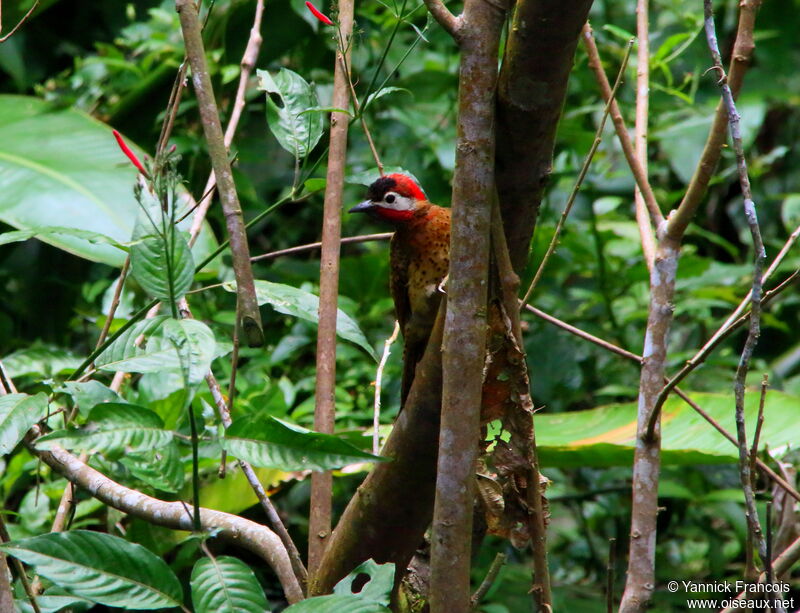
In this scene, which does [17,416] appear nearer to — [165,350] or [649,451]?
[165,350]

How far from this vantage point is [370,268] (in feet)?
9.97

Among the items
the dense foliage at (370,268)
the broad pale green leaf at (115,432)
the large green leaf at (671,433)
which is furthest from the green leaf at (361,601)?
the large green leaf at (671,433)

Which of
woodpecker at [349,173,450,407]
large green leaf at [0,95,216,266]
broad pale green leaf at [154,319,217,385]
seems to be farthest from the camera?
large green leaf at [0,95,216,266]

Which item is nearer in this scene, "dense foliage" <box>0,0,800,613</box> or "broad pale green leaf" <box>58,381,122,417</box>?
"broad pale green leaf" <box>58,381,122,417</box>

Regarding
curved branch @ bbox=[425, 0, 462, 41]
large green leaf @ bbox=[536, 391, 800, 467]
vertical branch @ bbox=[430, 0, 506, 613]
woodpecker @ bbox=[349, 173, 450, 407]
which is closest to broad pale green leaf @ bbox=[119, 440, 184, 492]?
vertical branch @ bbox=[430, 0, 506, 613]

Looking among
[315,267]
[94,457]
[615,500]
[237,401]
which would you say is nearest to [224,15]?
[315,267]

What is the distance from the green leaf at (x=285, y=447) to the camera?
1.00m

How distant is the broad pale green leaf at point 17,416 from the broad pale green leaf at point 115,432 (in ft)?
0.27

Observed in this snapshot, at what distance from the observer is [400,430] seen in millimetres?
1280

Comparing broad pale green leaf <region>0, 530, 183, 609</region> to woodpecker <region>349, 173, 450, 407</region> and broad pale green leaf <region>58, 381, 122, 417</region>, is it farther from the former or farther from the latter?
woodpecker <region>349, 173, 450, 407</region>

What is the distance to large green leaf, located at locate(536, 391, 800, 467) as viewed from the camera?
242 centimetres

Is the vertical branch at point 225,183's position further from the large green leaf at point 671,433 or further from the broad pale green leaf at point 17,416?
the large green leaf at point 671,433

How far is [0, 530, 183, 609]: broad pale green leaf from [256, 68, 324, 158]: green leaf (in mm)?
586

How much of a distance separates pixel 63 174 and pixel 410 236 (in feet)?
4.52
